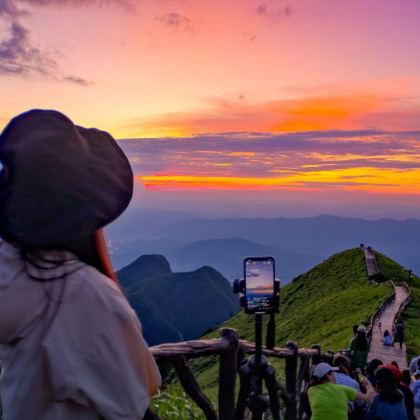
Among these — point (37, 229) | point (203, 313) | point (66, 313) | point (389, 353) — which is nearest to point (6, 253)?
point (37, 229)

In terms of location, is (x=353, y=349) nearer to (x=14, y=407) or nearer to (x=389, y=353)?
(x=389, y=353)

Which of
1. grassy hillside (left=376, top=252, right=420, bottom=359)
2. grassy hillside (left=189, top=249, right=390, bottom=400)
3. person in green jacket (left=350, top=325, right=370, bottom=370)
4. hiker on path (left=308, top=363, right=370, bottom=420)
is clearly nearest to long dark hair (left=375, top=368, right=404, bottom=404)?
hiker on path (left=308, top=363, right=370, bottom=420)

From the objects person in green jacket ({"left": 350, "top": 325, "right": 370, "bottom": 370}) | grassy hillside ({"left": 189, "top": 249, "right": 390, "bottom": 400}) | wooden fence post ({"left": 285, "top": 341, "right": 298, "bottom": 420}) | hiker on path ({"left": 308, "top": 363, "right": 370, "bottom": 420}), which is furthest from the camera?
grassy hillside ({"left": 189, "top": 249, "right": 390, "bottom": 400})

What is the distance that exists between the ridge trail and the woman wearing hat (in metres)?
22.8

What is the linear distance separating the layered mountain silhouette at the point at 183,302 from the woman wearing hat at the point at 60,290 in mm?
144838

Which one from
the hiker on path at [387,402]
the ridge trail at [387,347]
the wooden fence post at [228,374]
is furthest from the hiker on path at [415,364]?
the ridge trail at [387,347]

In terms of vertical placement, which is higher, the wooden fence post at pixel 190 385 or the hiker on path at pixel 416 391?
the wooden fence post at pixel 190 385

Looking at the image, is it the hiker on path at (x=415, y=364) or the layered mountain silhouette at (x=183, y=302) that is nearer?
the hiker on path at (x=415, y=364)

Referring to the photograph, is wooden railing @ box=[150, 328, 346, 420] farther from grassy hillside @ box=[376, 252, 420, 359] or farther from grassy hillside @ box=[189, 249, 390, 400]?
grassy hillside @ box=[376, 252, 420, 359]

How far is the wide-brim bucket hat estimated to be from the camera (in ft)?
7.05

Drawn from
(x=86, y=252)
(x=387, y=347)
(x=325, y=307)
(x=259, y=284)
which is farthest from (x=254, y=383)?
(x=325, y=307)

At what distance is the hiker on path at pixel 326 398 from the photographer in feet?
22.9

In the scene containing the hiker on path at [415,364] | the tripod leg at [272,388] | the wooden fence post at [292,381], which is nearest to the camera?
the tripod leg at [272,388]

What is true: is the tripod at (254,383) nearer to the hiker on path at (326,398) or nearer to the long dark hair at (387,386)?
the hiker on path at (326,398)
